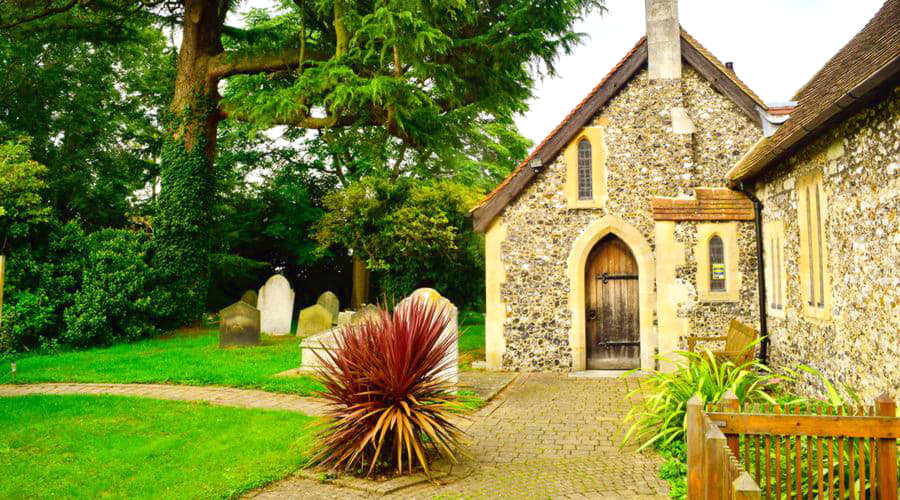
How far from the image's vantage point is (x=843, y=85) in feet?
24.1

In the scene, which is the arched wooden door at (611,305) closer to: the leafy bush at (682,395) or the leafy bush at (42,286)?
the leafy bush at (682,395)

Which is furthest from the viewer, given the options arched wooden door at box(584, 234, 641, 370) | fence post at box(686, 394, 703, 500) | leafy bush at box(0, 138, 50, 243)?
leafy bush at box(0, 138, 50, 243)

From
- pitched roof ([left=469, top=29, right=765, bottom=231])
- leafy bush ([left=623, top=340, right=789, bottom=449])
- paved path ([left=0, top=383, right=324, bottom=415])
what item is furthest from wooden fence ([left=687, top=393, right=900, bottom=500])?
pitched roof ([left=469, top=29, right=765, bottom=231])

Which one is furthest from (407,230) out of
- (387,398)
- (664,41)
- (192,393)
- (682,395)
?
(387,398)

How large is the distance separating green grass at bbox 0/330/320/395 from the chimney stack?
8602 mm

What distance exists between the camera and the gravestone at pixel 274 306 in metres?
18.4

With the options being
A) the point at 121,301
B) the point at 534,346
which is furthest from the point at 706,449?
the point at 121,301

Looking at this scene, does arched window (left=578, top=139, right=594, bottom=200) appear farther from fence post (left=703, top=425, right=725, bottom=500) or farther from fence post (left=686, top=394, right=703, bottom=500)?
fence post (left=703, top=425, right=725, bottom=500)

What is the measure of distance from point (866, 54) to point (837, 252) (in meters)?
2.63

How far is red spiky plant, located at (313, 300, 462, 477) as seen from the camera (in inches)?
225

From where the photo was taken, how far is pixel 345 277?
27.7 meters

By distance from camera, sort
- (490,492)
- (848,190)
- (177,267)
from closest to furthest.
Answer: (490,492) → (848,190) → (177,267)

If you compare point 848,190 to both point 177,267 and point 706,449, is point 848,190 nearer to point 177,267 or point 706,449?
point 706,449

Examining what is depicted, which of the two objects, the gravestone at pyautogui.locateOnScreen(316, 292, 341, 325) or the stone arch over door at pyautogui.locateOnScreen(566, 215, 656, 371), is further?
the gravestone at pyautogui.locateOnScreen(316, 292, 341, 325)
